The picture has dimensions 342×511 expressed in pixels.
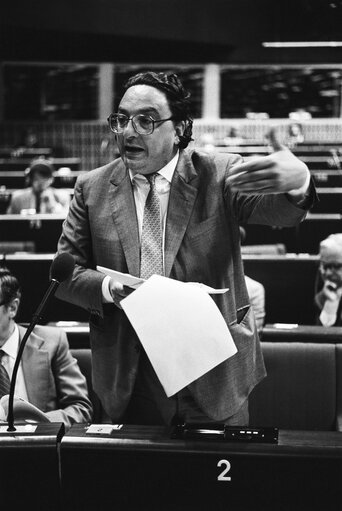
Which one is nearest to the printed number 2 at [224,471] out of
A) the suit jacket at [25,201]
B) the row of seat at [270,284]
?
the row of seat at [270,284]

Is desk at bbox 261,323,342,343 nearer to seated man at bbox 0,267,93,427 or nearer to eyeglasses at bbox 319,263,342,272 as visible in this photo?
seated man at bbox 0,267,93,427

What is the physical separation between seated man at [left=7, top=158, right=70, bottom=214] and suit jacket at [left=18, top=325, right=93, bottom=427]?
3.97m

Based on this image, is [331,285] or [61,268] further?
[331,285]

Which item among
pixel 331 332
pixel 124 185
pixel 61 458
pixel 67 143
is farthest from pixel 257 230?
pixel 67 143

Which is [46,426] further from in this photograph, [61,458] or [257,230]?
[257,230]

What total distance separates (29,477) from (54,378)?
122 centimetres

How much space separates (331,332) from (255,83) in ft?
40.5

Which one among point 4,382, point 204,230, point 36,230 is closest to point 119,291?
point 204,230

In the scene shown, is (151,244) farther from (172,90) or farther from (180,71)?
(180,71)

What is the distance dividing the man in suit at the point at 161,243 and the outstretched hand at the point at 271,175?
0.18 metres

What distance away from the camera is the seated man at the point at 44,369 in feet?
8.23

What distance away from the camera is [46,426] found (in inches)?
57.2

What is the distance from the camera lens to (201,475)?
1.33 metres

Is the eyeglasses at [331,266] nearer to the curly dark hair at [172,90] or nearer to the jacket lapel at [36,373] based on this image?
the jacket lapel at [36,373]
